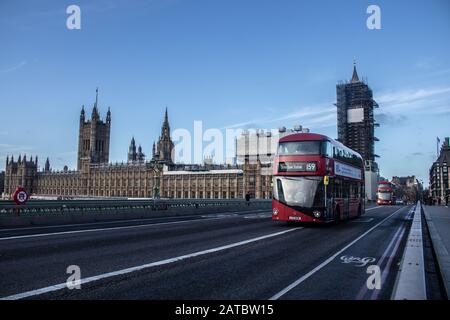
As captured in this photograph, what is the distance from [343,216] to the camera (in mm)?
20547

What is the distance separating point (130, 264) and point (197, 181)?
399 ft

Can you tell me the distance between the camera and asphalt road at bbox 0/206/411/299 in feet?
20.5

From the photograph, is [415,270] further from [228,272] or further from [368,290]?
[228,272]

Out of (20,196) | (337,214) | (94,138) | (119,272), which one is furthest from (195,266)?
(94,138)

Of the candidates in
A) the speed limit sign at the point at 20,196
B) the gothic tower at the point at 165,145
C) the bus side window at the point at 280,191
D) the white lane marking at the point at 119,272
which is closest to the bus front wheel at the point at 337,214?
the bus side window at the point at 280,191

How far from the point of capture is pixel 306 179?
1752cm

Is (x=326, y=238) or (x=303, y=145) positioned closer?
(x=326, y=238)

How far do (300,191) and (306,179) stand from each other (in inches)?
24.8

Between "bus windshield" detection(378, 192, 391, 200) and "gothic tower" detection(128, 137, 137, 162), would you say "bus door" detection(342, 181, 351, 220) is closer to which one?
"bus windshield" detection(378, 192, 391, 200)

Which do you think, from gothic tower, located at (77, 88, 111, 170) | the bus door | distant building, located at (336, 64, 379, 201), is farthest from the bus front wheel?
gothic tower, located at (77, 88, 111, 170)

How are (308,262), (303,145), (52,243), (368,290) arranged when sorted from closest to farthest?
(368,290) → (308,262) → (52,243) → (303,145)

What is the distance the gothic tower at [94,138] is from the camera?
557 feet

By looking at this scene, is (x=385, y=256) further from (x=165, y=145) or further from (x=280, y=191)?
(x=165, y=145)

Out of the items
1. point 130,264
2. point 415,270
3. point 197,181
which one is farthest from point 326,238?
point 197,181
